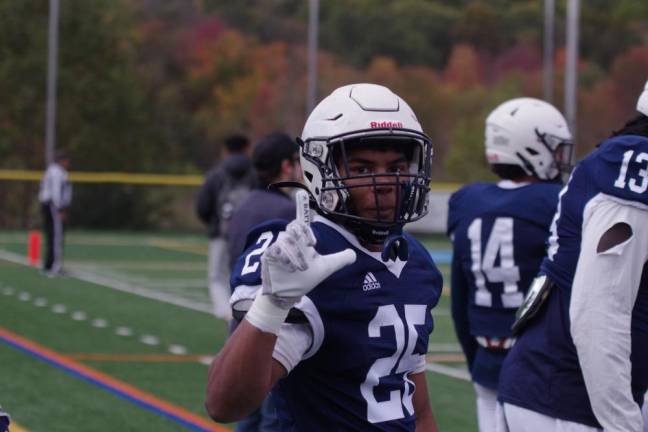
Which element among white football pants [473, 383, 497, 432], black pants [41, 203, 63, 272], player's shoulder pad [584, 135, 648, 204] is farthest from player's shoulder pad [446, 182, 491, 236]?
black pants [41, 203, 63, 272]

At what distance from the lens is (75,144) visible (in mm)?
33344

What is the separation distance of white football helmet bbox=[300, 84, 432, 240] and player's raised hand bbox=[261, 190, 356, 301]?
433 mm

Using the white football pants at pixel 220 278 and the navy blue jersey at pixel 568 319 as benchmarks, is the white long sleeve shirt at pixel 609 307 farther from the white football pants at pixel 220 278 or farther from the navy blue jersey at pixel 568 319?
the white football pants at pixel 220 278

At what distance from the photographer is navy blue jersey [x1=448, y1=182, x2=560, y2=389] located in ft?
16.7

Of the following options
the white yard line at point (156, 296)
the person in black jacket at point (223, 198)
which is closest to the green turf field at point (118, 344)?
the white yard line at point (156, 296)

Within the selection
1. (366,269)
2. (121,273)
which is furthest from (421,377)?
(121,273)

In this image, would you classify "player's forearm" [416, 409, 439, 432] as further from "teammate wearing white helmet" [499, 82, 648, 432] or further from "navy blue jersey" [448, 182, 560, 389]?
"navy blue jersey" [448, 182, 560, 389]

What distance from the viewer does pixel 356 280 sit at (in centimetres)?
305

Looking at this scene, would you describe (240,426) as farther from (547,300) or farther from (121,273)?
(121,273)

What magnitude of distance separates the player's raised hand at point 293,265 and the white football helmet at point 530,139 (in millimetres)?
2817

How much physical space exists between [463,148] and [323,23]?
13.5 metres

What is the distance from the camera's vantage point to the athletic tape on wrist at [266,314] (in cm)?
263

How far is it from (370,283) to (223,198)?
25.5ft

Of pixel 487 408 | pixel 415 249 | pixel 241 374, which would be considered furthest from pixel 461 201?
pixel 241 374
